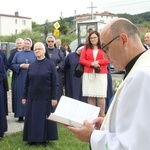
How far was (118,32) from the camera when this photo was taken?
2.23 meters

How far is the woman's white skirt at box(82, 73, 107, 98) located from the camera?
761 centimetres

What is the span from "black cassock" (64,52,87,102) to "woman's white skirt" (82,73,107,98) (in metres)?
1.00

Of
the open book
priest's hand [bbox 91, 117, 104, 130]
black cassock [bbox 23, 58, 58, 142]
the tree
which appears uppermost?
the tree

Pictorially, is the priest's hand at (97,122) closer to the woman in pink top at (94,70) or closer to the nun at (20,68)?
the woman in pink top at (94,70)

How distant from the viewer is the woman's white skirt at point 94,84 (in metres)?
7.61

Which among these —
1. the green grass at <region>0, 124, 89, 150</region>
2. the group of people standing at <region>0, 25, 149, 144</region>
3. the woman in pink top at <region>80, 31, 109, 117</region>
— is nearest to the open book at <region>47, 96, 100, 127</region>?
the group of people standing at <region>0, 25, 149, 144</region>

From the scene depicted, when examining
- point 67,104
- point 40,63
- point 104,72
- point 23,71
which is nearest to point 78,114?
point 67,104

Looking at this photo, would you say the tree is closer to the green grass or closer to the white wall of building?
the white wall of building

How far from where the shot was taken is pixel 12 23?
112 meters

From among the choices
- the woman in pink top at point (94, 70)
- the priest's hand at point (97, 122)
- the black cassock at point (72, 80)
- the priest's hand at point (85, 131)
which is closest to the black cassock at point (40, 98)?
the woman in pink top at point (94, 70)

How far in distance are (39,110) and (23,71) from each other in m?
2.41

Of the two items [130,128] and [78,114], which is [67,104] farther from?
[130,128]

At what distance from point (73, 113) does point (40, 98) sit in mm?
3667

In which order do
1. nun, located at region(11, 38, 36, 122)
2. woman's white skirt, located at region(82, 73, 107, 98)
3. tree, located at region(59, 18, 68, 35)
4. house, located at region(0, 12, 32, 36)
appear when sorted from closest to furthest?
woman's white skirt, located at region(82, 73, 107, 98) → nun, located at region(11, 38, 36, 122) → tree, located at region(59, 18, 68, 35) → house, located at region(0, 12, 32, 36)
